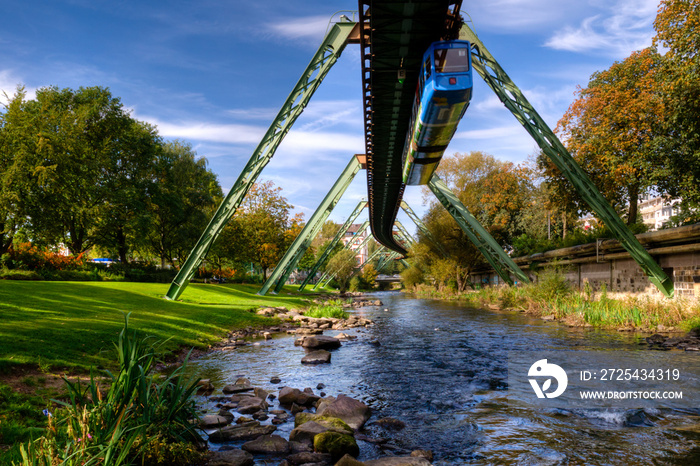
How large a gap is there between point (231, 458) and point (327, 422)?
174 centimetres

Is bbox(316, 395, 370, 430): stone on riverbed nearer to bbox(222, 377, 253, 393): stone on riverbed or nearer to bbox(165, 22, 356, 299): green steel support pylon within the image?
bbox(222, 377, 253, 393): stone on riverbed

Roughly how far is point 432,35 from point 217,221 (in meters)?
13.9

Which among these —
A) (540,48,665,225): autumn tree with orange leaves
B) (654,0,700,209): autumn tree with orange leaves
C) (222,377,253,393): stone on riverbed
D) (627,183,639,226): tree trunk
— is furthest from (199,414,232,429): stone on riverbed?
(627,183,639,226): tree trunk

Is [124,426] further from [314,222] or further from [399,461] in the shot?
[314,222]

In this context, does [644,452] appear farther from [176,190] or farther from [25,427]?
[176,190]

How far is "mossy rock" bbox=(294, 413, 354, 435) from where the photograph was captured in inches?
255

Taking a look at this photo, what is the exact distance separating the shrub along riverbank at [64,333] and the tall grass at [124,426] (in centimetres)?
28

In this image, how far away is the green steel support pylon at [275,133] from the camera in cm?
1920

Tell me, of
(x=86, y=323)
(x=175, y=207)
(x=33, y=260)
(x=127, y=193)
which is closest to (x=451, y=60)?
(x=86, y=323)

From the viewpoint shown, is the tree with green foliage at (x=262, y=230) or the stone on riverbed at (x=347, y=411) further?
the tree with green foliage at (x=262, y=230)

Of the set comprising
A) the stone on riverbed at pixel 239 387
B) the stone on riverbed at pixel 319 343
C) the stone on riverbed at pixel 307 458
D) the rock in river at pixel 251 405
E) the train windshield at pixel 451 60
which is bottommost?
the stone on riverbed at pixel 319 343

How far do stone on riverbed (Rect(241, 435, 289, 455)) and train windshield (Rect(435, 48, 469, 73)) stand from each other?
10800 millimetres

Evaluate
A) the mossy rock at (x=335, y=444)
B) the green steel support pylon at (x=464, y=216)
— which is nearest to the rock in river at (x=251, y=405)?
the mossy rock at (x=335, y=444)

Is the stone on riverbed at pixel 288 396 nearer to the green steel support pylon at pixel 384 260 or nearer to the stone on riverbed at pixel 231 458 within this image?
the stone on riverbed at pixel 231 458
